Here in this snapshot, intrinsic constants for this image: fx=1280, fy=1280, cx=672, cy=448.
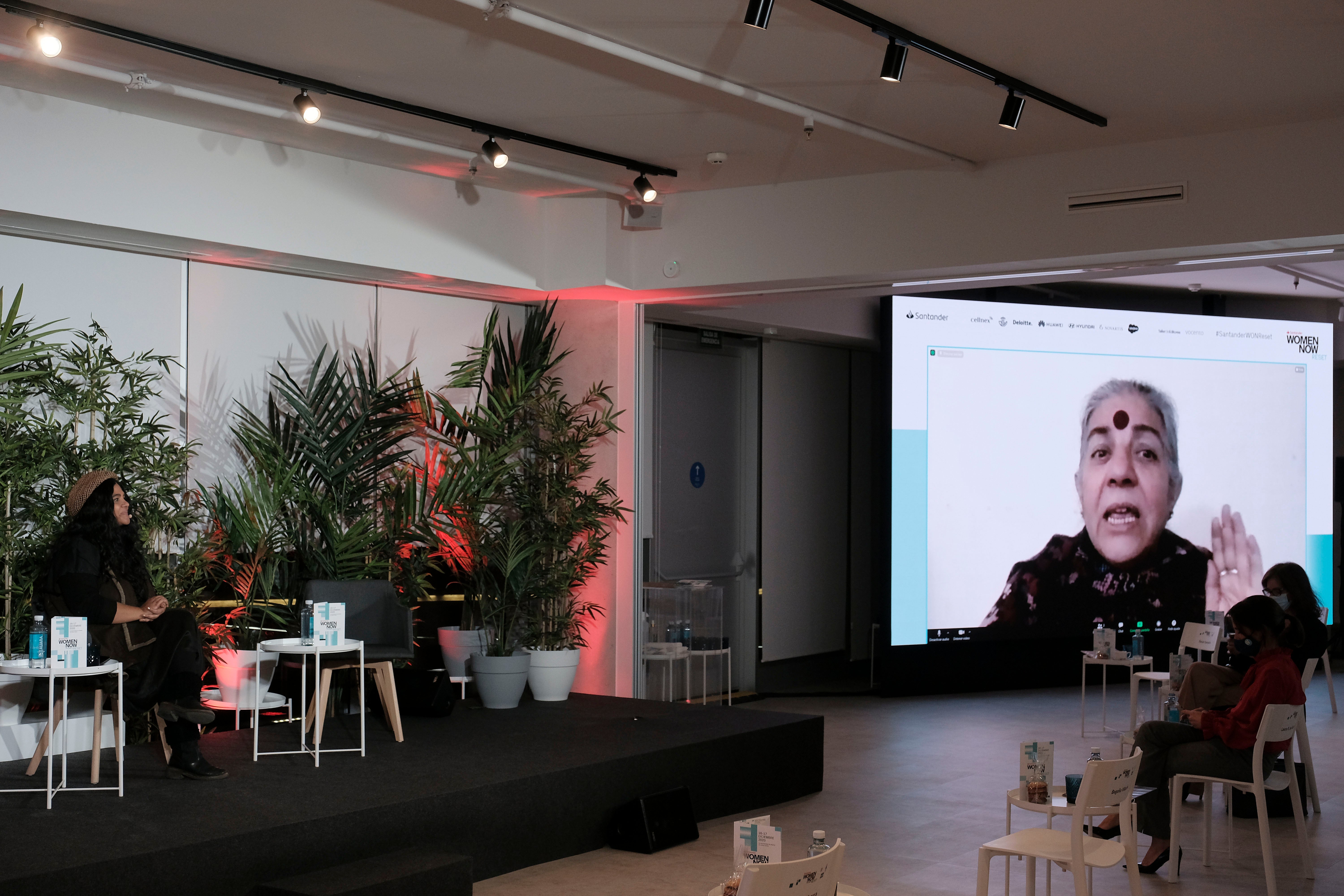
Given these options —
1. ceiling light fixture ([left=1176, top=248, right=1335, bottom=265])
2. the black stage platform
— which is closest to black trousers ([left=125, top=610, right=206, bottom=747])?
the black stage platform

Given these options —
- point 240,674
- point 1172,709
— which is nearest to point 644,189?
point 240,674

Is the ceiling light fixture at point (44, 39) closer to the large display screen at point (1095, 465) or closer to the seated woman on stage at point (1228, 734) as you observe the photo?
the seated woman on stage at point (1228, 734)

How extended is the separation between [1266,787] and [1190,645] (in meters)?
3.11

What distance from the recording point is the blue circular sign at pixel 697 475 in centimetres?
982

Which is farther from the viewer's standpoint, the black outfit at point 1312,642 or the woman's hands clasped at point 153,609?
the black outfit at point 1312,642

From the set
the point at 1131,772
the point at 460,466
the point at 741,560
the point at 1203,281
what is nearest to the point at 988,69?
the point at 1131,772

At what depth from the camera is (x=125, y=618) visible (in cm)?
528

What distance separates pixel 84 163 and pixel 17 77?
482mm

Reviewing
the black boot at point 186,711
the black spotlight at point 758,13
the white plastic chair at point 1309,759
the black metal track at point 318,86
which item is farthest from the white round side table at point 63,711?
the white plastic chair at point 1309,759

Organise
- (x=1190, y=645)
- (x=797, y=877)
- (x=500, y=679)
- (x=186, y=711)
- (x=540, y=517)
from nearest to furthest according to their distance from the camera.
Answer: (x=797, y=877)
(x=186, y=711)
(x=500, y=679)
(x=540, y=517)
(x=1190, y=645)

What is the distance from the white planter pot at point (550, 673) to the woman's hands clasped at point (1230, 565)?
6.29 m

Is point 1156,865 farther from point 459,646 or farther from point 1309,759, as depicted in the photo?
point 459,646

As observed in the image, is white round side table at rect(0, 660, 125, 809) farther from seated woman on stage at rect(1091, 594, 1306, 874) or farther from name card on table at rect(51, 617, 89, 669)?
seated woman on stage at rect(1091, 594, 1306, 874)

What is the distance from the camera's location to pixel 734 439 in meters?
10.2
